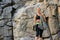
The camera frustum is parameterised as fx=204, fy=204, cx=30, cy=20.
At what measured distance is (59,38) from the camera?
8539mm

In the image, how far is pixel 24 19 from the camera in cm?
909

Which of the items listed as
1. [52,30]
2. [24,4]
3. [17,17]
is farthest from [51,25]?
[24,4]

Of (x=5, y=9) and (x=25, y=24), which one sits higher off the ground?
(x=5, y=9)

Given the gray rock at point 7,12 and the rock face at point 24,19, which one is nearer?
the rock face at point 24,19

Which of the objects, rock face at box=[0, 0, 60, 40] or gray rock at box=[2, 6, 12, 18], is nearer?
rock face at box=[0, 0, 60, 40]

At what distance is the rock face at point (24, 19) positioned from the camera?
338 inches

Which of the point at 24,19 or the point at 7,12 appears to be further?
the point at 7,12

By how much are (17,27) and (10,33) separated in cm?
78

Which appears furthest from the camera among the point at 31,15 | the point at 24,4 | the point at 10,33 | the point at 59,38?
the point at 24,4

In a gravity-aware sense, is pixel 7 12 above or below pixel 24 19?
above

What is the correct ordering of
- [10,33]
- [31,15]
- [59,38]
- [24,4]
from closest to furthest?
[59,38] → [31,15] → [10,33] → [24,4]

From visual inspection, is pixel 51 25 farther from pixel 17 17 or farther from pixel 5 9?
pixel 5 9

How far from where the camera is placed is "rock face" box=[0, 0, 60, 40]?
8.59 m

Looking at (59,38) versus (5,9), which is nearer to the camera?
(59,38)
